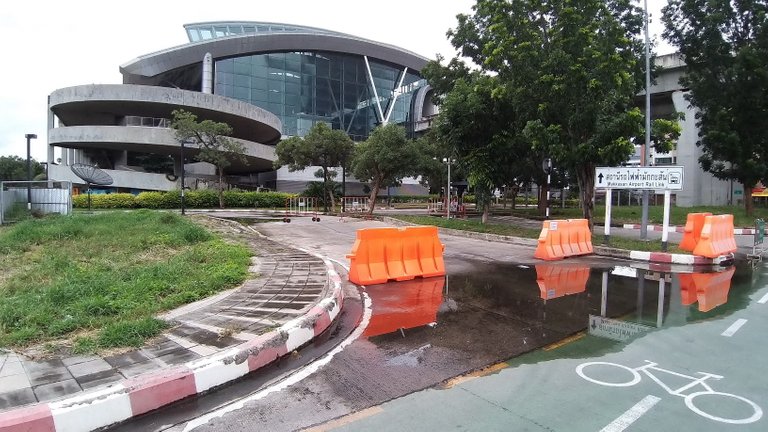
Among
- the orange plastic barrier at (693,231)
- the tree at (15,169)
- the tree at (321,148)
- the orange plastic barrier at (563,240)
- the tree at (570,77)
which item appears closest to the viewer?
the orange plastic barrier at (563,240)

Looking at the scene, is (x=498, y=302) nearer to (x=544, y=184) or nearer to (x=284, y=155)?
(x=544, y=184)

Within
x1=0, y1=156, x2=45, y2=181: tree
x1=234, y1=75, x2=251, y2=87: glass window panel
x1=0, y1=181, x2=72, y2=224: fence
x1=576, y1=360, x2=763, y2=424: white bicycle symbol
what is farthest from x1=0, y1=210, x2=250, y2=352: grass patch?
x1=0, y1=156, x2=45, y2=181: tree

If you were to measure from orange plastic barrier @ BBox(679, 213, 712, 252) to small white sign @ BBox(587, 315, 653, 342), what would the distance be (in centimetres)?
999

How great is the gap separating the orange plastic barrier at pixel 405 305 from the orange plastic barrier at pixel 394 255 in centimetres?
32

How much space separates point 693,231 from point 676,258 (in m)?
2.72

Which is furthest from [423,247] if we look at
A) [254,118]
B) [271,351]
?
[254,118]

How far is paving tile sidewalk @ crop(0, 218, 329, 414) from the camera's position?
401cm

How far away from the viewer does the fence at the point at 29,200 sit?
19125mm

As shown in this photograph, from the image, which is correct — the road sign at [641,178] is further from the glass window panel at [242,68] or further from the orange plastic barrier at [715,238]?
the glass window panel at [242,68]

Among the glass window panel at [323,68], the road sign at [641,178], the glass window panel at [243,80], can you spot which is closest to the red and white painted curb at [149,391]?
the road sign at [641,178]

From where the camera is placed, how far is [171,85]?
6525 centimetres

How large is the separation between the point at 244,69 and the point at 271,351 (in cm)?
6413

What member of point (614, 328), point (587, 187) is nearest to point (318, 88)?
point (587, 187)

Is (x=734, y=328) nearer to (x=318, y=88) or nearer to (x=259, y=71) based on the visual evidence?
(x=259, y=71)
